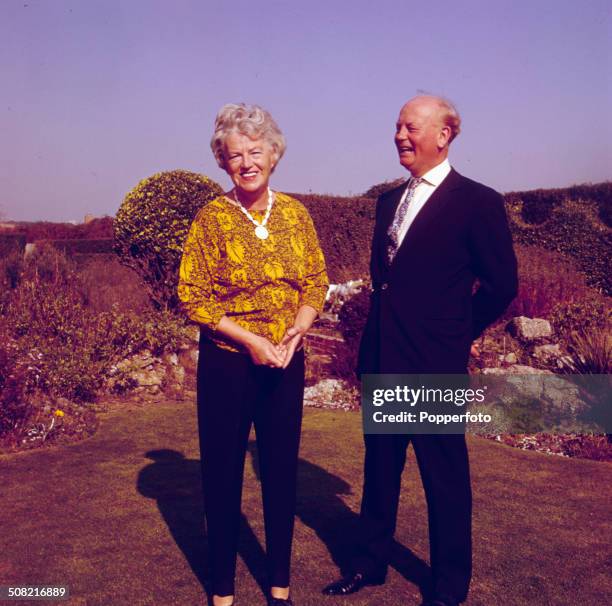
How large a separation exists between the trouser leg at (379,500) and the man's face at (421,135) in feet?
4.34

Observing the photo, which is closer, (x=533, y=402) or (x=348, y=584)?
(x=348, y=584)

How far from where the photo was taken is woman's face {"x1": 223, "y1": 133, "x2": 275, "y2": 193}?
9.74 ft

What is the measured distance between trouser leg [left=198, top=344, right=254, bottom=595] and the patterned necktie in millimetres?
938

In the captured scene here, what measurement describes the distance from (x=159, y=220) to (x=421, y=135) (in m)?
7.79

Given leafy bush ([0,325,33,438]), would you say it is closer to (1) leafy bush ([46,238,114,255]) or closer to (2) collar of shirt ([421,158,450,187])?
(2) collar of shirt ([421,158,450,187])

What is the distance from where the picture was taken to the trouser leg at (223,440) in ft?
10.1

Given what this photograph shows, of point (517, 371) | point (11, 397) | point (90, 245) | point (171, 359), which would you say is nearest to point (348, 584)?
point (11, 397)

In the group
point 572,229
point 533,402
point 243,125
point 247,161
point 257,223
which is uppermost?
point 572,229

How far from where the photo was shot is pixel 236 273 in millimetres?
3045

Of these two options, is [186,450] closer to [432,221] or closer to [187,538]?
[187,538]

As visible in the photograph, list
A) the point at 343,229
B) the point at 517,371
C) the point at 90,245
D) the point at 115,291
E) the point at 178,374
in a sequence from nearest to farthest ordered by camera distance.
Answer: the point at 517,371
the point at 178,374
the point at 115,291
the point at 343,229
the point at 90,245

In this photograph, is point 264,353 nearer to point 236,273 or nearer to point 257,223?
point 236,273

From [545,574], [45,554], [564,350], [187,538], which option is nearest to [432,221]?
[545,574]

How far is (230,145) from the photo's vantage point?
9.75 feet
